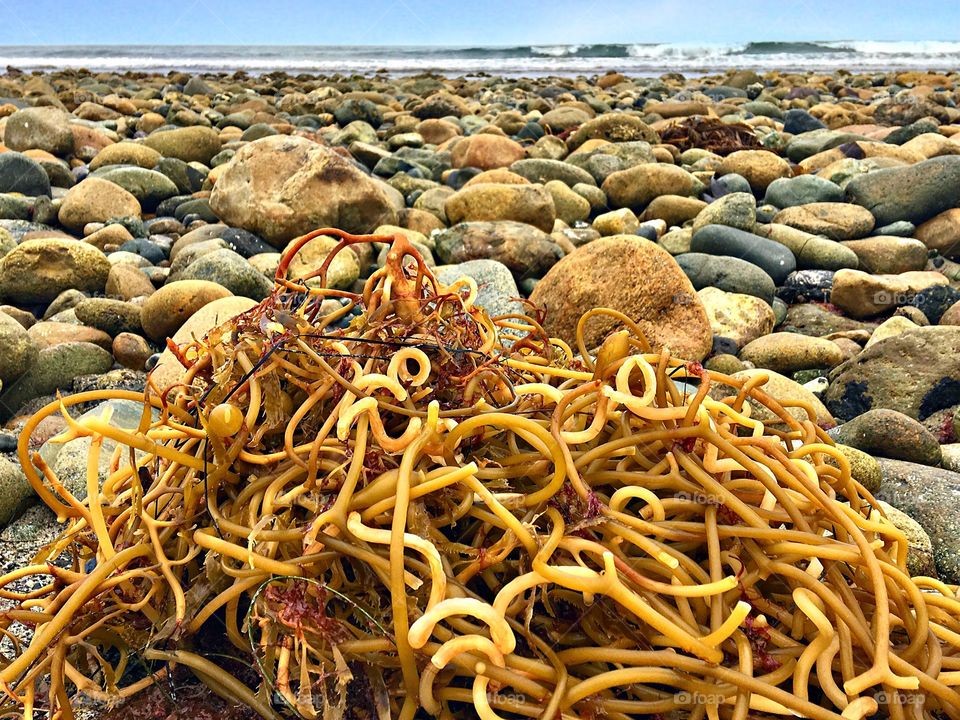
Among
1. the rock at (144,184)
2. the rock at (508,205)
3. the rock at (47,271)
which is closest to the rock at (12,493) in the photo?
the rock at (47,271)

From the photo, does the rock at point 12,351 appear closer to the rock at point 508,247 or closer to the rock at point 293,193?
the rock at point 293,193

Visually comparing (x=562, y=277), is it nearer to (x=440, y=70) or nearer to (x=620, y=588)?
(x=620, y=588)

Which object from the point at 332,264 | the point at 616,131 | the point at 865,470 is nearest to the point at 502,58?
the point at 616,131

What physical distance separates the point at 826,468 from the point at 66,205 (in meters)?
6.56

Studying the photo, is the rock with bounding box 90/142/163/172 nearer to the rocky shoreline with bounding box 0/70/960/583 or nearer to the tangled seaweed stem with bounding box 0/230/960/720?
the rocky shoreline with bounding box 0/70/960/583

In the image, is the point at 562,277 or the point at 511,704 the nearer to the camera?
the point at 511,704

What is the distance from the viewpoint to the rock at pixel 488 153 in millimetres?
8203

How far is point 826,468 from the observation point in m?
1.34

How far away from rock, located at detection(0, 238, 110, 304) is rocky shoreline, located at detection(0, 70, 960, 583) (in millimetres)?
14

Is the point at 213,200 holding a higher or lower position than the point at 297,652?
lower

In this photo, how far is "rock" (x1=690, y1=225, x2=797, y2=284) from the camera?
5.40 meters

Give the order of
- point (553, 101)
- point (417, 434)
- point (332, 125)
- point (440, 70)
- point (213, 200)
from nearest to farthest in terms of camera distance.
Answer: point (417, 434) → point (213, 200) → point (332, 125) → point (553, 101) → point (440, 70)

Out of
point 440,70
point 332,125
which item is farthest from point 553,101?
point 440,70

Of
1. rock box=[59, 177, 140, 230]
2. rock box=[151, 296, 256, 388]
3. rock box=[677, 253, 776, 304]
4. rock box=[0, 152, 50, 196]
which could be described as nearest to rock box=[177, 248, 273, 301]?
rock box=[151, 296, 256, 388]
